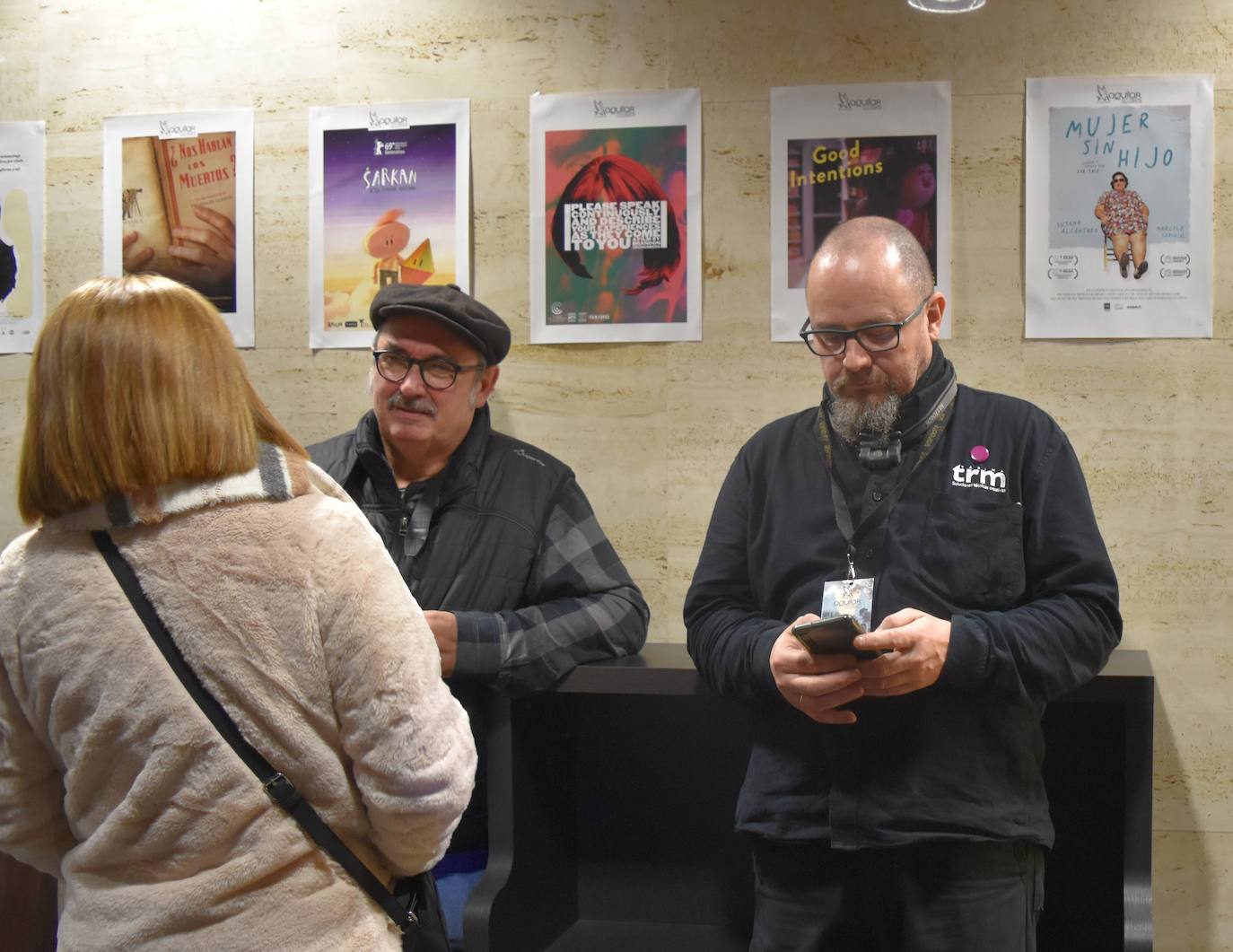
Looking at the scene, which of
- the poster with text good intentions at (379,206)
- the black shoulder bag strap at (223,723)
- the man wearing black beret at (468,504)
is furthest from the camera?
the poster with text good intentions at (379,206)

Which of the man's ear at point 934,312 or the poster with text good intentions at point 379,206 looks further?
the poster with text good intentions at point 379,206

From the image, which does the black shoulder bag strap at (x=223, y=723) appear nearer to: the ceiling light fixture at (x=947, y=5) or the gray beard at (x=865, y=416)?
the gray beard at (x=865, y=416)

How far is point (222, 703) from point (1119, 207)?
7.07 feet

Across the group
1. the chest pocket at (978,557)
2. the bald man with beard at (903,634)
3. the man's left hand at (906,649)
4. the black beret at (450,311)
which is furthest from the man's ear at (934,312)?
the black beret at (450,311)

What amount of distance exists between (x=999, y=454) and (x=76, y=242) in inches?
92.5

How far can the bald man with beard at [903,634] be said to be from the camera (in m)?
1.92

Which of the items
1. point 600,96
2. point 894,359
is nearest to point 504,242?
point 600,96

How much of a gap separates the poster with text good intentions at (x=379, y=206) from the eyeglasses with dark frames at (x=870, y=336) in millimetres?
1100

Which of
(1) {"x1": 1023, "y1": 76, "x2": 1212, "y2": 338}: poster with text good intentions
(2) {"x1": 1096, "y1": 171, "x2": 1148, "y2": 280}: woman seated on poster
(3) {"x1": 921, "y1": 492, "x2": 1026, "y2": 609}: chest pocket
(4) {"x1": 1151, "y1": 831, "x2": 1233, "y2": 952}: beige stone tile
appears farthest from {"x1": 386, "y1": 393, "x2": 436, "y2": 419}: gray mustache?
(4) {"x1": 1151, "y1": 831, "x2": 1233, "y2": 952}: beige stone tile

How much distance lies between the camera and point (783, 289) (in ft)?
9.24

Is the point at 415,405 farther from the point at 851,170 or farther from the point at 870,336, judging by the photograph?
the point at 851,170

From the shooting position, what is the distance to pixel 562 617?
2.46m

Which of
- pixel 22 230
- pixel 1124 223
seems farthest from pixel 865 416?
pixel 22 230

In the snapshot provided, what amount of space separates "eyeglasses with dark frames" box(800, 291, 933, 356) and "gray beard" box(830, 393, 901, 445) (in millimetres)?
85
